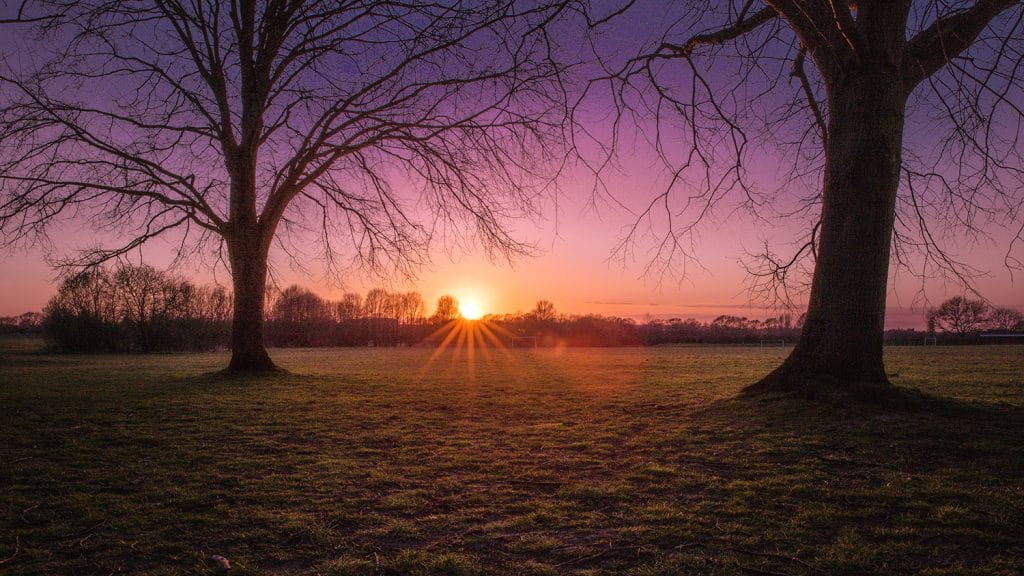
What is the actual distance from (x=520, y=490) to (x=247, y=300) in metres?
10.6

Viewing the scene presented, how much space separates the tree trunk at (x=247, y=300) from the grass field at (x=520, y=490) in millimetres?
5107

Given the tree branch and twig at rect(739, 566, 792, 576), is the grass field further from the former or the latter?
the tree branch

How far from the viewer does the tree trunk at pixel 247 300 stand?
1248 cm

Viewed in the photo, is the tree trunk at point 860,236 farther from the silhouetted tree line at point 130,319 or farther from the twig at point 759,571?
the silhouetted tree line at point 130,319

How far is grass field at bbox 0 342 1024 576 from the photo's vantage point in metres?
2.77

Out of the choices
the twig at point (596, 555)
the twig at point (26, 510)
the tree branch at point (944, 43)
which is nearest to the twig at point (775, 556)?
the twig at point (596, 555)

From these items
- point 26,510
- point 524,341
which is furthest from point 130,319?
point 26,510

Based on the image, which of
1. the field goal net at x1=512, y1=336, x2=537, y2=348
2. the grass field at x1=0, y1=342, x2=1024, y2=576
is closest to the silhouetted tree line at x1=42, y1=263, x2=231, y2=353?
the field goal net at x1=512, y1=336, x2=537, y2=348

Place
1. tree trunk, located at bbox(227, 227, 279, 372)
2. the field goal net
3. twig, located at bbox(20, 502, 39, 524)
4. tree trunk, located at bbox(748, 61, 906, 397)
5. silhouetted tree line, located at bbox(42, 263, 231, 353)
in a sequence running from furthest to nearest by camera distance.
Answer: the field goal net, silhouetted tree line, located at bbox(42, 263, 231, 353), tree trunk, located at bbox(227, 227, 279, 372), tree trunk, located at bbox(748, 61, 906, 397), twig, located at bbox(20, 502, 39, 524)

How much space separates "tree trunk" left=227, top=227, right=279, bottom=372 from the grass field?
5107 millimetres

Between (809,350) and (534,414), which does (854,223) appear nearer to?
(809,350)

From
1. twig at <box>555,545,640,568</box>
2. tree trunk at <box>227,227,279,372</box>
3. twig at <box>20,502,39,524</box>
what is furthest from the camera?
tree trunk at <box>227,227,279,372</box>

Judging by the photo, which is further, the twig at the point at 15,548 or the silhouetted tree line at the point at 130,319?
the silhouetted tree line at the point at 130,319

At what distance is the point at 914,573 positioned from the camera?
100 inches
